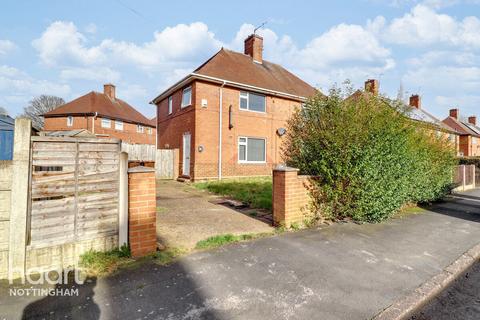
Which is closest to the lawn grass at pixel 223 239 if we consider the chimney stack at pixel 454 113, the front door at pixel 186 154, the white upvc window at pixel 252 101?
the front door at pixel 186 154

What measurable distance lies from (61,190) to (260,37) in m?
17.7

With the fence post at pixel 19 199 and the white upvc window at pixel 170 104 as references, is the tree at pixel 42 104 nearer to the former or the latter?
the white upvc window at pixel 170 104

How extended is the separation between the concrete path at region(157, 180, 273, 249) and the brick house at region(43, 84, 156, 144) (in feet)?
76.5

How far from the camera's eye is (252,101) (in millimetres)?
14836

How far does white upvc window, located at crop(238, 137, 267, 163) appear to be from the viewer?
1437cm

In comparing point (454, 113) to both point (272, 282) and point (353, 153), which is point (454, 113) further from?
point (272, 282)

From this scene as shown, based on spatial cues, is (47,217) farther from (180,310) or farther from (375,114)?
(375,114)

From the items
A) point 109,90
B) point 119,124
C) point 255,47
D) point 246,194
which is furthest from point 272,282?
point 109,90

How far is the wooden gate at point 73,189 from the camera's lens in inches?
125

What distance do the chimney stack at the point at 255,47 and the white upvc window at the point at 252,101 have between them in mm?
4369

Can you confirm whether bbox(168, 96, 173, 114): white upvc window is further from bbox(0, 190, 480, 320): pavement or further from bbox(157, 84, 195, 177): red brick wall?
bbox(0, 190, 480, 320): pavement

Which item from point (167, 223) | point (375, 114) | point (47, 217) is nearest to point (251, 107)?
point (375, 114)

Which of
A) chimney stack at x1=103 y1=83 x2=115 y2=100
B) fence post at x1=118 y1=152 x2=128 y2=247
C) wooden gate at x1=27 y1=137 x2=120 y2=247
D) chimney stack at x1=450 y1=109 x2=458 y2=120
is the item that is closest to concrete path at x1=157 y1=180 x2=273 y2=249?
Result: fence post at x1=118 y1=152 x2=128 y2=247

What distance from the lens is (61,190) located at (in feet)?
10.8
